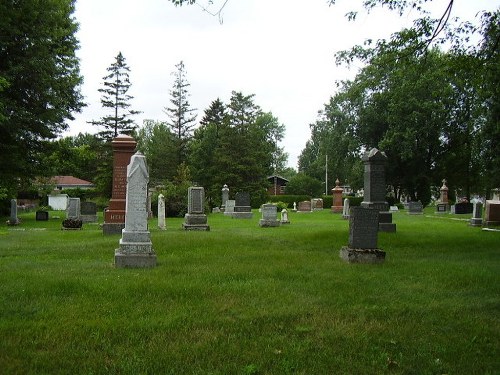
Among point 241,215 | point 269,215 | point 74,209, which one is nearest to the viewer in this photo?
point 269,215

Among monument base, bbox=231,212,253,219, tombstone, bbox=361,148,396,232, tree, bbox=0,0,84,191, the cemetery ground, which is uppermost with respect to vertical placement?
tree, bbox=0,0,84,191

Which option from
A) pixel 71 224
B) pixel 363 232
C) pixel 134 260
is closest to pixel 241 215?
pixel 71 224

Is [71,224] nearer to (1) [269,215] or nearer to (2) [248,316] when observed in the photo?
(1) [269,215]

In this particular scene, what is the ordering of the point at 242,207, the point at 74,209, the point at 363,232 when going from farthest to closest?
1. the point at 242,207
2. the point at 74,209
3. the point at 363,232

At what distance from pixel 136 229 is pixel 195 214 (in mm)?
8902

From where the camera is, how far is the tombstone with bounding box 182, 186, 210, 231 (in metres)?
18.0

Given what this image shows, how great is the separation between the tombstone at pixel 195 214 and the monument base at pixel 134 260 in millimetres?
8728

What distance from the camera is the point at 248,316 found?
582 centimetres

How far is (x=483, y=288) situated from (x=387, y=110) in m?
41.2

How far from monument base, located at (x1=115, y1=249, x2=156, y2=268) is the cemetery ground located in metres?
0.19

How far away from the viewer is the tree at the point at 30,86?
81.0 ft

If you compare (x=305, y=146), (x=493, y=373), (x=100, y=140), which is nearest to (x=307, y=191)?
(x=100, y=140)

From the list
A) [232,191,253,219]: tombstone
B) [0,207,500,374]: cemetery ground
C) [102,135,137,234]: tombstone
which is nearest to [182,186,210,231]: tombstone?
[102,135,137,234]: tombstone

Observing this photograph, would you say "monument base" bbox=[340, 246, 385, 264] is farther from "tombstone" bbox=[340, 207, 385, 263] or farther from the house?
the house
